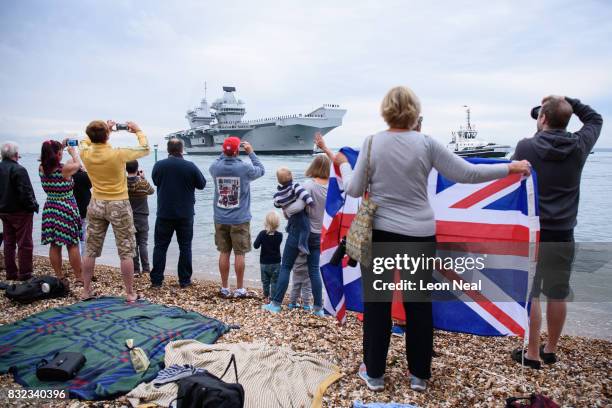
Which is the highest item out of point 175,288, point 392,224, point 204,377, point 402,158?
point 402,158

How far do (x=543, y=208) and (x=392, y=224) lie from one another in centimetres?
115

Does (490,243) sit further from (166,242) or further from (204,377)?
(166,242)

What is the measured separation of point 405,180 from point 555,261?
126 centimetres

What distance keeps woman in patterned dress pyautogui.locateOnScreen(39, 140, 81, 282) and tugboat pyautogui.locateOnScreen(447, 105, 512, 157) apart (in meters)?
43.3

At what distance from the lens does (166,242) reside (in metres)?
4.76

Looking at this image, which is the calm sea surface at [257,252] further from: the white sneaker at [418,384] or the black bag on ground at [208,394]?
the black bag on ground at [208,394]

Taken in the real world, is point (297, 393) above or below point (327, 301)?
below

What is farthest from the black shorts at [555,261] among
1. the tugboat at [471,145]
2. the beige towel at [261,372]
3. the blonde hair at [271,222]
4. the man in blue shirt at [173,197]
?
the tugboat at [471,145]

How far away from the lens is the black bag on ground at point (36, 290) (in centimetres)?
404

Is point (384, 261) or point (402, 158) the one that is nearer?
point (402, 158)

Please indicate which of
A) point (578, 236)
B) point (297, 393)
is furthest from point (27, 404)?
point (578, 236)

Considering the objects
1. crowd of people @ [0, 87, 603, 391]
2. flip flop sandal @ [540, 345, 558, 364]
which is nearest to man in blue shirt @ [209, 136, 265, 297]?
crowd of people @ [0, 87, 603, 391]

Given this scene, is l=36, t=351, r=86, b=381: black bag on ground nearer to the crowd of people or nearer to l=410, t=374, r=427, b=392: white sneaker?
the crowd of people

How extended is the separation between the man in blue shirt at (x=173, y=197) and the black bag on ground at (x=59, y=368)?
2082mm
